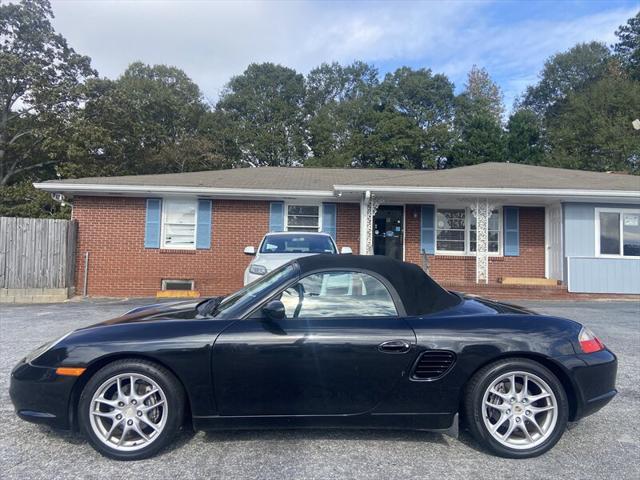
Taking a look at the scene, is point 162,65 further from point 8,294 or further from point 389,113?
point 8,294

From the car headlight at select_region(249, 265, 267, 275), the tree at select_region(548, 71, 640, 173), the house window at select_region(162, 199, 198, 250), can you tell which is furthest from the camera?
the tree at select_region(548, 71, 640, 173)

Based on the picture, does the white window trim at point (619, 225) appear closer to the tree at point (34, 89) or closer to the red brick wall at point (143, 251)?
the red brick wall at point (143, 251)

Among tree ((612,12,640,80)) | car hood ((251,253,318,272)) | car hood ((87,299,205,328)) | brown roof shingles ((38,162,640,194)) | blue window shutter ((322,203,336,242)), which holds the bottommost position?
car hood ((87,299,205,328))

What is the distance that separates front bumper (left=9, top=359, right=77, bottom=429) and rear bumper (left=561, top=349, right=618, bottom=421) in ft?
10.7

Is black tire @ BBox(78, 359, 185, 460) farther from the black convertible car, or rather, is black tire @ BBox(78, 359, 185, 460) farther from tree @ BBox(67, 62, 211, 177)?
tree @ BBox(67, 62, 211, 177)

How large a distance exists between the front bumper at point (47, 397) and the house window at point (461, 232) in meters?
10.8

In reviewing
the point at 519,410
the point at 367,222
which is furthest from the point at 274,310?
the point at 367,222

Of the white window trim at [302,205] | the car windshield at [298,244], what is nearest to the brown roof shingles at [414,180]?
the white window trim at [302,205]

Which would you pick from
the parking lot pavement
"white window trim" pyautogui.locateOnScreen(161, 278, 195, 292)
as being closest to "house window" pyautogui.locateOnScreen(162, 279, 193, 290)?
"white window trim" pyautogui.locateOnScreen(161, 278, 195, 292)

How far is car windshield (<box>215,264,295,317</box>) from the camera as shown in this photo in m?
3.16

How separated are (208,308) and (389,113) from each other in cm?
3418

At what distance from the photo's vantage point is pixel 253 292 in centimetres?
335

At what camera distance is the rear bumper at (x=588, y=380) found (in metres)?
2.99

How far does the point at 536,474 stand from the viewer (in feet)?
8.91
